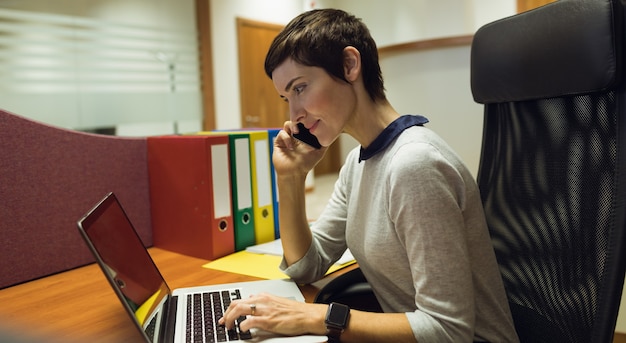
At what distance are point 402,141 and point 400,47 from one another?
246 centimetres

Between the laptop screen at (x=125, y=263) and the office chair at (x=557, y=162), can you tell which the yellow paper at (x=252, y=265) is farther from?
the office chair at (x=557, y=162)

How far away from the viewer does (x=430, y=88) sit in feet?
10.1

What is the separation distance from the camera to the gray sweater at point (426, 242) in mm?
803

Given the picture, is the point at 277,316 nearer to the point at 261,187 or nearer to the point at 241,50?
the point at 261,187

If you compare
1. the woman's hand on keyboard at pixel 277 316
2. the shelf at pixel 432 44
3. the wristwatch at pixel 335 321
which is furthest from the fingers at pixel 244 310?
the shelf at pixel 432 44

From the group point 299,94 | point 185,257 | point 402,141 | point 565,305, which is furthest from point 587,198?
point 185,257

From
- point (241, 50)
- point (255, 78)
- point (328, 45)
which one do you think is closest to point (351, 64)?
point (328, 45)

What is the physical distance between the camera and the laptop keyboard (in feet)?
2.66

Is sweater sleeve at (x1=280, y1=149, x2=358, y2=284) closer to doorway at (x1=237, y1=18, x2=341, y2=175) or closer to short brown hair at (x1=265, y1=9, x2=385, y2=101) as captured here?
short brown hair at (x1=265, y1=9, x2=385, y2=101)

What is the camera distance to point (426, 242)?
0.81 metres

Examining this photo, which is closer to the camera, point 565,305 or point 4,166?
point 565,305

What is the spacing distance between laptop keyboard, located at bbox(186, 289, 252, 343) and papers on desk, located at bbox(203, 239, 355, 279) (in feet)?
0.54

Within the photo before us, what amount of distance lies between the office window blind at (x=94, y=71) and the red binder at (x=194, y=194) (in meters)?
2.64

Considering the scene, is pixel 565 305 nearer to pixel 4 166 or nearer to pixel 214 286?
pixel 214 286
